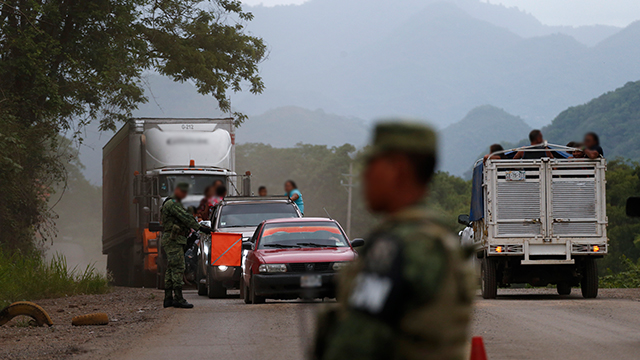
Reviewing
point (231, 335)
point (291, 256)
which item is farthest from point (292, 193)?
point (231, 335)

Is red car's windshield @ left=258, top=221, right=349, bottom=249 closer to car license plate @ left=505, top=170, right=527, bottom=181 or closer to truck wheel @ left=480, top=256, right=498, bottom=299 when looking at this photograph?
truck wheel @ left=480, top=256, right=498, bottom=299

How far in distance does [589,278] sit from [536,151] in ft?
8.38

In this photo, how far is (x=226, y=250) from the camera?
15367 millimetres

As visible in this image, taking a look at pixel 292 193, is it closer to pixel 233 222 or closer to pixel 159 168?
pixel 233 222

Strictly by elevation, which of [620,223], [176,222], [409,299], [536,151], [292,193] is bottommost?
[620,223]

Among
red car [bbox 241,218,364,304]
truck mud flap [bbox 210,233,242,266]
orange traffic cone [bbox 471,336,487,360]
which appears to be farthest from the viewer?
truck mud flap [bbox 210,233,242,266]

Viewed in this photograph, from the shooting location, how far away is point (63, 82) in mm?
23703

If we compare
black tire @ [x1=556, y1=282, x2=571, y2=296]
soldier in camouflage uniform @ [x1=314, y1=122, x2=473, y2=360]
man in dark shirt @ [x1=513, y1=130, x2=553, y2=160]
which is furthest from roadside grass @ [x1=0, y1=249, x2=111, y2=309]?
soldier in camouflage uniform @ [x1=314, y1=122, x2=473, y2=360]

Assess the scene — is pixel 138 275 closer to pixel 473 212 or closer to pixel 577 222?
pixel 473 212

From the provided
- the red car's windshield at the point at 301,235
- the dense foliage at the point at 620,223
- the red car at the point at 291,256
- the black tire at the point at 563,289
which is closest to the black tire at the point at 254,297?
the red car at the point at 291,256

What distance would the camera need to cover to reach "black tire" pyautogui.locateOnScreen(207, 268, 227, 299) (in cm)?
1658

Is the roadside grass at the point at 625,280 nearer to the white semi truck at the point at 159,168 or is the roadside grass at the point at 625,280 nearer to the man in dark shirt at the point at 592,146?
the man in dark shirt at the point at 592,146

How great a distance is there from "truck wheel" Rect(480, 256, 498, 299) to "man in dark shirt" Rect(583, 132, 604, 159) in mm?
2576

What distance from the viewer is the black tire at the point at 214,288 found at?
16578 millimetres
